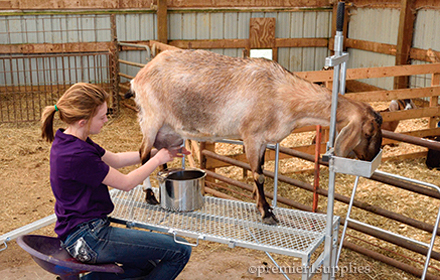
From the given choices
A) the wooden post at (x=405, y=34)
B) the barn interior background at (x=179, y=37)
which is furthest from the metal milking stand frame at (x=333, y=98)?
the wooden post at (x=405, y=34)

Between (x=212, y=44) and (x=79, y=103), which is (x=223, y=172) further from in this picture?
(x=212, y=44)

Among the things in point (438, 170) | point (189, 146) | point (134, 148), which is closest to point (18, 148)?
point (134, 148)

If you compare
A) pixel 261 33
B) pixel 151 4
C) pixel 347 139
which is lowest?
pixel 347 139

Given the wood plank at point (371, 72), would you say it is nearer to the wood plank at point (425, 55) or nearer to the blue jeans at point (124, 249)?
the wood plank at point (425, 55)

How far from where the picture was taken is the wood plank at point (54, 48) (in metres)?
9.07

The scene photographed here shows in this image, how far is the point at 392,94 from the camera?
601cm

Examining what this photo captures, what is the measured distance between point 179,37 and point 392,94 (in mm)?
5419

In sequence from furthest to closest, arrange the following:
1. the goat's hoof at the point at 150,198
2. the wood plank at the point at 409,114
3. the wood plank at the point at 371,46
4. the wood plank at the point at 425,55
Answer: the wood plank at the point at 371,46 < the wood plank at the point at 425,55 < the wood plank at the point at 409,114 < the goat's hoof at the point at 150,198

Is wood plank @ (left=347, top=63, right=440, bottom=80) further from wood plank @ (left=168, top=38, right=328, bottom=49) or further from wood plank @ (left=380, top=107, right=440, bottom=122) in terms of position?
wood plank @ (left=168, top=38, right=328, bottom=49)

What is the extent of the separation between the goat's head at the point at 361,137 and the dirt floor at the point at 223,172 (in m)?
1.40

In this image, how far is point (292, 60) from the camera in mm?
11023

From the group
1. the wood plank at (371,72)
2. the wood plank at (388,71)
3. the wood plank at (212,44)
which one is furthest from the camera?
the wood plank at (212,44)

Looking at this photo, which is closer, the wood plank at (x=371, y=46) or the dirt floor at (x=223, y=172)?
the dirt floor at (x=223, y=172)

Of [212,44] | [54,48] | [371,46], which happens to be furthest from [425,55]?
[54,48]
